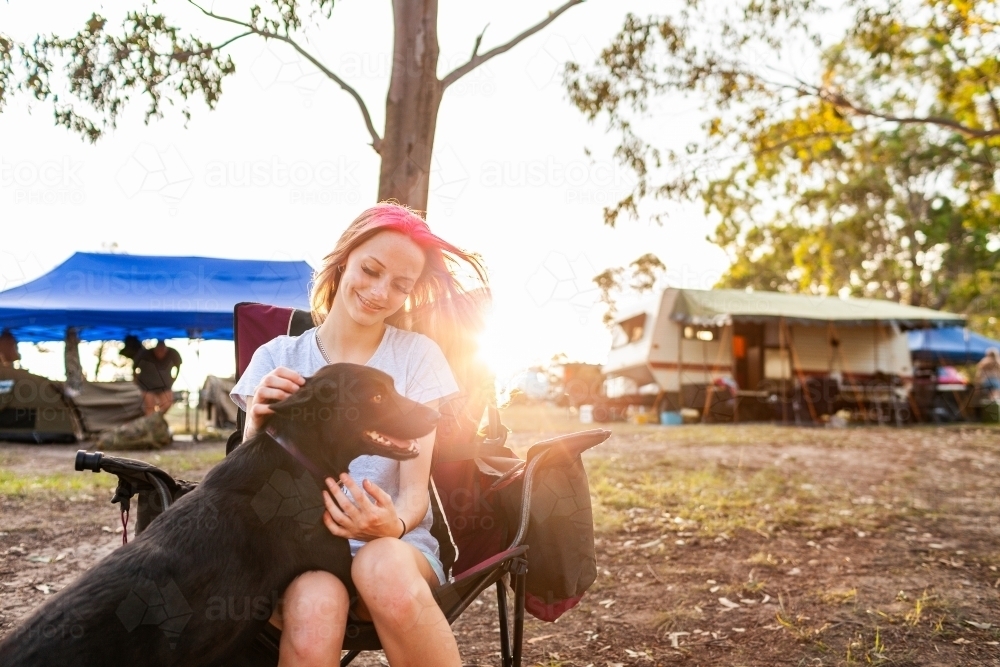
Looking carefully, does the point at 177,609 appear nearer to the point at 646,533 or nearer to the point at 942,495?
the point at 646,533

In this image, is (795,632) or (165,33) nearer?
(795,632)

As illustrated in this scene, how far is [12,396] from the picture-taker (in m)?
10.4

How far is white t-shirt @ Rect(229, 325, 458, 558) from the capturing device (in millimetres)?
2125

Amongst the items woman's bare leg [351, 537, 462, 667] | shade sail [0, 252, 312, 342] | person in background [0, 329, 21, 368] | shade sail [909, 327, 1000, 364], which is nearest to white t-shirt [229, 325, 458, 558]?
woman's bare leg [351, 537, 462, 667]

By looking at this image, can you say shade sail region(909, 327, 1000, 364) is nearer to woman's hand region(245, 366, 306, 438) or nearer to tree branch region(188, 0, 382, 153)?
tree branch region(188, 0, 382, 153)

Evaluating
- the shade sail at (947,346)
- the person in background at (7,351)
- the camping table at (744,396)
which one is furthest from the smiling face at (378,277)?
the shade sail at (947,346)

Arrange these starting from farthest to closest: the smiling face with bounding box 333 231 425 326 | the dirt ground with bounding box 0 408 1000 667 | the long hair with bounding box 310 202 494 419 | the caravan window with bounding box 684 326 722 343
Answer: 1. the caravan window with bounding box 684 326 722 343
2. the dirt ground with bounding box 0 408 1000 667
3. the long hair with bounding box 310 202 494 419
4. the smiling face with bounding box 333 231 425 326

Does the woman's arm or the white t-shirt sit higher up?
the white t-shirt

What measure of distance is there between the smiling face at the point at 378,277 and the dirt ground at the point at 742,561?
1.60 meters

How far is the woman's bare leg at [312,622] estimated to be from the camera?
1650 mm

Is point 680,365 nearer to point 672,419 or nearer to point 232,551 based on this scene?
point 672,419

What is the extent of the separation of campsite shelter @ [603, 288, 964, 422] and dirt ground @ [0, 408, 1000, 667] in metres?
8.29

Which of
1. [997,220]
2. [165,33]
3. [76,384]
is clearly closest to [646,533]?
[165,33]

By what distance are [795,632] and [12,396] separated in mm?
10982
